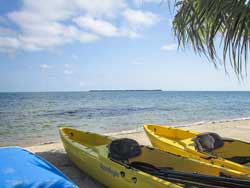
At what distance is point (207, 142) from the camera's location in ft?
18.5

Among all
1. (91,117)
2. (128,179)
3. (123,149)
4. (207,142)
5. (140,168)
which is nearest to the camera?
(128,179)

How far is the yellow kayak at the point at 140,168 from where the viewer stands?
379 cm

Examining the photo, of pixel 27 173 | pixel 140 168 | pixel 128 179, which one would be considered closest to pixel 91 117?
pixel 140 168

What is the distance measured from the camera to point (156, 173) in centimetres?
423

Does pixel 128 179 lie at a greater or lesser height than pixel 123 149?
lesser

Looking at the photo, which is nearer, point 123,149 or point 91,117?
point 123,149

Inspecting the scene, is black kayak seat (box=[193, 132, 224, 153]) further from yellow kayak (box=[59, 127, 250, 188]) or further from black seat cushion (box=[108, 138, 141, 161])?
black seat cushion (box=[108, 138, 141, 161])

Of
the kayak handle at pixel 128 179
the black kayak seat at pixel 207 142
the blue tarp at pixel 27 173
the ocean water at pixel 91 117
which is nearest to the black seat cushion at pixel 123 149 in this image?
the kayak handle at pixel 128 179

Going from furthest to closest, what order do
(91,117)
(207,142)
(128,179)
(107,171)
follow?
(91,117)
(207,142)
(107,171)
(128,179)

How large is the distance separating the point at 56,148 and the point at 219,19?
5.79 metres

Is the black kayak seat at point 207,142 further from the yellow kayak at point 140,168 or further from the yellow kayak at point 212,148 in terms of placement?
the yellow kayak at point 140,168

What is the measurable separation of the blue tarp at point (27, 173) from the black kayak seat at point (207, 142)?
275 centimetres

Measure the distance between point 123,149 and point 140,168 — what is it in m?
0.46

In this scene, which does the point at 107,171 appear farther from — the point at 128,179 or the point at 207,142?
the point at 207,142
